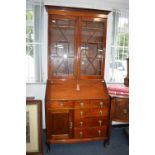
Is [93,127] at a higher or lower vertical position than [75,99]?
lower

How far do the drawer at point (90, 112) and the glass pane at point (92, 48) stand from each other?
0.58 metres

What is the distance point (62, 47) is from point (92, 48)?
48cm

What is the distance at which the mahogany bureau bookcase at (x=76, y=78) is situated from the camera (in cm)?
236

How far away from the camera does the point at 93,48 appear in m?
2.63

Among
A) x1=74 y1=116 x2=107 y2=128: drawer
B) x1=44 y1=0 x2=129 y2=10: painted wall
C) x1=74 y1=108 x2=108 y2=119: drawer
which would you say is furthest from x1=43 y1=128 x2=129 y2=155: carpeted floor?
x1=44 y1=0 x2=129 y2=10: painted wall

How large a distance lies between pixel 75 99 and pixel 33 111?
603mm

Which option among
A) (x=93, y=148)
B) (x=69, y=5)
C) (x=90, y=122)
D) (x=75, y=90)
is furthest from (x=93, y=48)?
(x=93, y=148)

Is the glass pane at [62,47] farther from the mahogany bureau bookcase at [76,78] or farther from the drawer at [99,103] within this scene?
the drawer at [99,103]

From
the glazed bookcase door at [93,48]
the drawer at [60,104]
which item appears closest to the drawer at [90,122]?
the drawer at [60,104]
